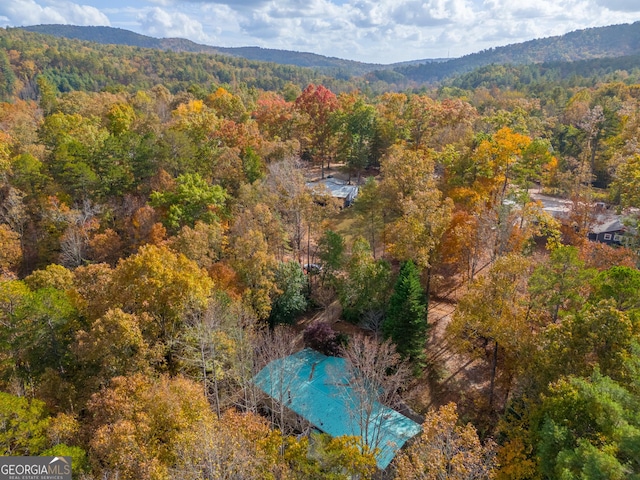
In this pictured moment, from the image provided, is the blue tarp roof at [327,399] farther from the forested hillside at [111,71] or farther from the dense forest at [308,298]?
the forested hillside at [111,71]

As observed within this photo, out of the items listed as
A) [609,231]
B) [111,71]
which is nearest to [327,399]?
[609,231]

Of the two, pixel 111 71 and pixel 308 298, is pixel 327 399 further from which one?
pixel 111 71

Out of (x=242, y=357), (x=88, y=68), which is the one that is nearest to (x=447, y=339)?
(x=242, y=357)

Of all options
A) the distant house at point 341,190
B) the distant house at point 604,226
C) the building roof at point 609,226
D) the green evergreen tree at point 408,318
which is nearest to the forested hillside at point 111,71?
the distant house at point 341,190

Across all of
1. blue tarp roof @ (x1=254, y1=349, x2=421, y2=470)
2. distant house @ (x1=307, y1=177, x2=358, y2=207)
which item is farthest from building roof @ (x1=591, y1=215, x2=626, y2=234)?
blue tarp roof @ (x1=254, y1=349, x2=421, y2=470)

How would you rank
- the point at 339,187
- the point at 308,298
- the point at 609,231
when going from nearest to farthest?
1. the point at 308,298
2. the point at 609,231
3. the point at 339,187

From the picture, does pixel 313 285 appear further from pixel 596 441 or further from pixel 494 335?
pixel 596 441
